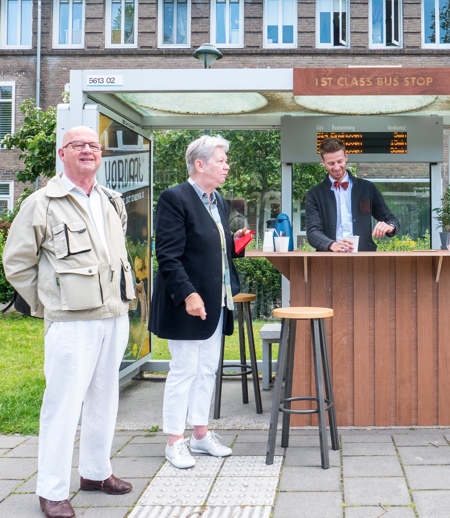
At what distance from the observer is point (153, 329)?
460cm

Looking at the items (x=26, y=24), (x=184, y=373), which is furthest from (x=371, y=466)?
(x=26, y=24)

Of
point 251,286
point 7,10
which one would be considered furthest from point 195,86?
point 7,10

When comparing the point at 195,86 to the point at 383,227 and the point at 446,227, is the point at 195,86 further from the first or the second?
the point at 446,227

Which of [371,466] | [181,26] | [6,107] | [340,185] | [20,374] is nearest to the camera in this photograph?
[371,466]

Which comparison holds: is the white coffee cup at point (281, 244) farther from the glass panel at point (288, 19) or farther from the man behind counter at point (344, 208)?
the glass panel at point (288, 19)

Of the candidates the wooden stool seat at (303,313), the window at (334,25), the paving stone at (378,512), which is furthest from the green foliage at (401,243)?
the window at (334,25)

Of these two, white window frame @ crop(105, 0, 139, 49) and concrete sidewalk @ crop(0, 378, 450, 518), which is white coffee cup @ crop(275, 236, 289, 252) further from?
white window frame @ crop(105, 0, 139, 49)

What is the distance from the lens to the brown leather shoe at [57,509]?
11.9ft

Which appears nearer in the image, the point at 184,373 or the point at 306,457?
the point at 184,373

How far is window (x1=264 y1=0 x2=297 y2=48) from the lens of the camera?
22.6 meters

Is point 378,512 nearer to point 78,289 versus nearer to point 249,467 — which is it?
point 249,467

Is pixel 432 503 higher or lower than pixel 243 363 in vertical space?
lower

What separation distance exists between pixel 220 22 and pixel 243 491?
20.7 meters

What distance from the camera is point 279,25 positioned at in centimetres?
2262
